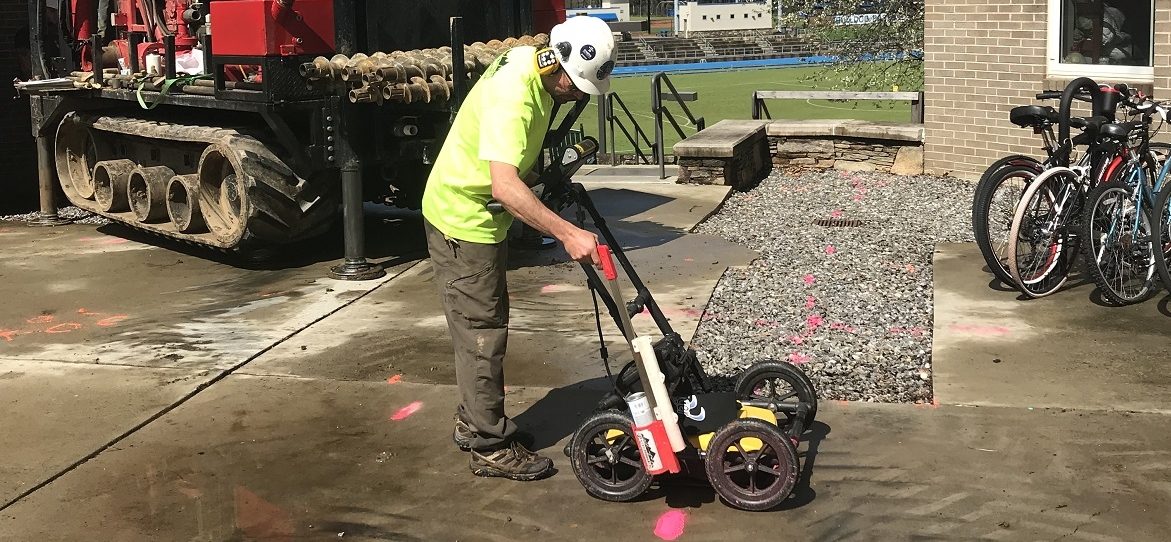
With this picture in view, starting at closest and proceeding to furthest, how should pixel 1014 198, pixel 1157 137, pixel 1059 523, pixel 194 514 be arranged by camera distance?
pixel 1059 523 < pixel 194 514 < pixel 1014 198 < pixel 1157 137

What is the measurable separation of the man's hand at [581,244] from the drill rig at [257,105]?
13.9 feet

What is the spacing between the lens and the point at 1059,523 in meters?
4.46

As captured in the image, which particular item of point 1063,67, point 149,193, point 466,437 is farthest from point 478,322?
point 1063,67

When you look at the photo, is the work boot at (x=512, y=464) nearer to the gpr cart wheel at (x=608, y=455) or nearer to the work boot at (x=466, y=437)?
the work boot at (x=466, y=437)

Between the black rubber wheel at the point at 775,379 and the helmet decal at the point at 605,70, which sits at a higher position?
the helmet decal at the point at 605,70

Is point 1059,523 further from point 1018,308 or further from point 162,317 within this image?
point 162,317

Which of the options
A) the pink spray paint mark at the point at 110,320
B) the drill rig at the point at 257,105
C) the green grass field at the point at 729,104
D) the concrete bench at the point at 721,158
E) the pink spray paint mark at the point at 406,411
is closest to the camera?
the pink spray paint mark at the point at 406,411

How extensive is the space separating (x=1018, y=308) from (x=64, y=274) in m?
6.49

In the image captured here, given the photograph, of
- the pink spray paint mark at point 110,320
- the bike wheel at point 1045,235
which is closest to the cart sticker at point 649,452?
the bike wheel at point 1045,235

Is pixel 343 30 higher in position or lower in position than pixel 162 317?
higher

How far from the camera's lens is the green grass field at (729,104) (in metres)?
22.9

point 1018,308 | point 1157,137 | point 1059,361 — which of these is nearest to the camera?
point 1059,361

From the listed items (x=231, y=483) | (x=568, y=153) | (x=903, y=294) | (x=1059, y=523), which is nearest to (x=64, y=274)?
(x=568, y=153)

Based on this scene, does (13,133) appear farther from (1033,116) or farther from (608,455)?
(608,455)
